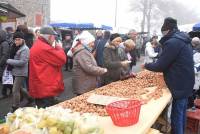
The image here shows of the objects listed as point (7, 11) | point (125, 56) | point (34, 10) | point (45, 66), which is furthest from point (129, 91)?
point (34, 10)

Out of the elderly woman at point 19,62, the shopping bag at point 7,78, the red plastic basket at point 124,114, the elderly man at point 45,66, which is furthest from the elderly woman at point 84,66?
the shopping bag at point 7,78

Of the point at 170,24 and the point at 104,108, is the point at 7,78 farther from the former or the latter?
the point at 104,108

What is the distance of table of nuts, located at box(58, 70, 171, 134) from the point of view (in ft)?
9.56

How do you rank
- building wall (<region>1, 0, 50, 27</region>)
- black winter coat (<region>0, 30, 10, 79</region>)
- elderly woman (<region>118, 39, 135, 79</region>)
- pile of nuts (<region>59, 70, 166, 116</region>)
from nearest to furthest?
pile of nuts (<region>59, 70, 166, 116</region>) < elderly woman (<region>118, 39, 135, 79</region>) < black winter coat (<region>0, 30, 10, 79</region>) < building wall (<region>1, 0, 50, 27</region>)

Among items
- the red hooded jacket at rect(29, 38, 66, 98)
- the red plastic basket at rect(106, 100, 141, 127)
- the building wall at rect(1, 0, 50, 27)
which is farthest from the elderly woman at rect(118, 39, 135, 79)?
the building wall at rect(1, 0, 50, 27)

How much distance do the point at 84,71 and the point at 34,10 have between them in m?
19.8

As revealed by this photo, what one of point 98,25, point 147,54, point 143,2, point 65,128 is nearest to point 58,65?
point 65,128

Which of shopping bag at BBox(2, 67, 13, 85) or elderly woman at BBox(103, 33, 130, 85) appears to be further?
shopping bag at BBox(2, 67, 13, 85)

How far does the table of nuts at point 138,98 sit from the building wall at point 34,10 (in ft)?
59.1

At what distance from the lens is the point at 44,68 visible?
4777mm

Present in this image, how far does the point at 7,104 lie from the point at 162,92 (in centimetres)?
408

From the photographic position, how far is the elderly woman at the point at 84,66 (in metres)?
4.82

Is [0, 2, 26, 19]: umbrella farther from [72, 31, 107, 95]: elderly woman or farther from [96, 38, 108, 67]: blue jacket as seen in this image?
[72, 31, 107, 95]: elderly woman

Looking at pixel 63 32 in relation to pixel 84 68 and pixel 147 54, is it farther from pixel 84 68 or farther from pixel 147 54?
pixel 84 68
